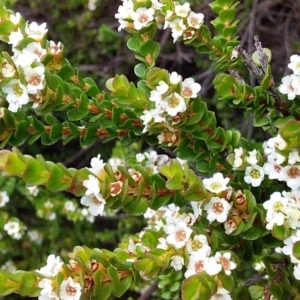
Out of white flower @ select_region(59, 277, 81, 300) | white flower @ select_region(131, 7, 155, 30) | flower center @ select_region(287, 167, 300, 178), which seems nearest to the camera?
white flower @ select_region(59, 277, 81, 300)

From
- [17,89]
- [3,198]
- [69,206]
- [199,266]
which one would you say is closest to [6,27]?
[17,89]

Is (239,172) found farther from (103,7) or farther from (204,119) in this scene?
(103,7)

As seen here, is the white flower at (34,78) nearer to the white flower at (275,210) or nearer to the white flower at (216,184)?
the white flower at (216,184)

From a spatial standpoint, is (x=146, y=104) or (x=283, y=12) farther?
(x=283, y=12)

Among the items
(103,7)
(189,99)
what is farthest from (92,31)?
(189,99)

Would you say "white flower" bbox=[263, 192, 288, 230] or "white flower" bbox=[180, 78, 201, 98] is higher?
"white flower" bbox=[180, 78, 201, 98]

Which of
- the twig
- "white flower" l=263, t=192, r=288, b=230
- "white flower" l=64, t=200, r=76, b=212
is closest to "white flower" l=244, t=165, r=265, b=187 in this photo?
"white flower" l=263, t=192, r=288, b=230

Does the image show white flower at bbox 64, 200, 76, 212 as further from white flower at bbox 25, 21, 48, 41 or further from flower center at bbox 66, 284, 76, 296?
flower center at bbox 66, 284, 76, 296

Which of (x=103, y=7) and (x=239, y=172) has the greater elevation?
(x=239, y=172)
